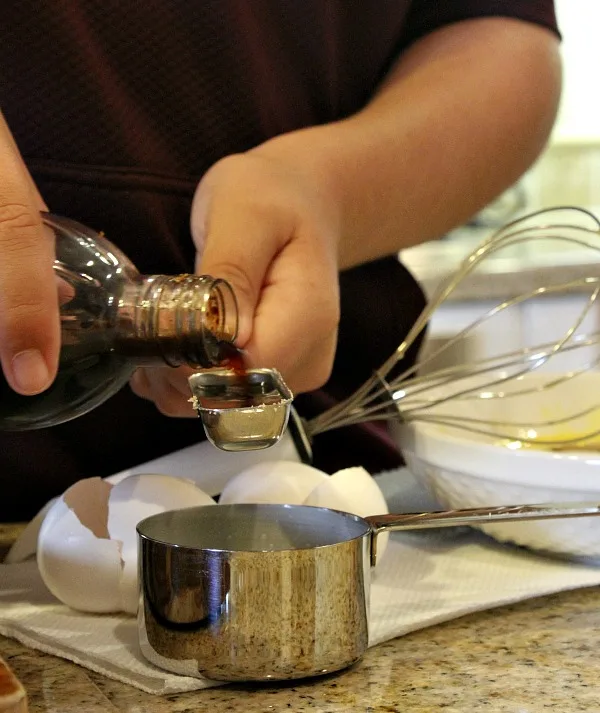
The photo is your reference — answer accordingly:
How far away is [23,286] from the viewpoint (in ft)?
1.11

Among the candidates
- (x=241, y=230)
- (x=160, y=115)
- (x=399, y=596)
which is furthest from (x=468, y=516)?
(x=160, y=115)

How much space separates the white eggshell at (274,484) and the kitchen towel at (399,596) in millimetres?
53

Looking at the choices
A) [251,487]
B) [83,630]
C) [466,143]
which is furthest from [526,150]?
[83,630]

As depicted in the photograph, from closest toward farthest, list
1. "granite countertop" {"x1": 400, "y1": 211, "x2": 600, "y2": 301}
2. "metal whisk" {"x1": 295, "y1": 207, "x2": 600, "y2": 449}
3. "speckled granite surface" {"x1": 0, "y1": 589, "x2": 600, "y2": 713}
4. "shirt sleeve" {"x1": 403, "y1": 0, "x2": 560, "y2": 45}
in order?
"speckled granite surface" {"x1": 0, "y1": 589, "x2": 600, "y2": 713}
"metal whisk" {"x1": 295, "y1": 207, "x2": 600, "y2": 449}
"shirt sleeve" {"x1": 403, "y1": 0, "x2": 560, "y2": 45}
"granite countertop" {"x1": 400, "y1": 211, "x2": 600, "y2": 301}

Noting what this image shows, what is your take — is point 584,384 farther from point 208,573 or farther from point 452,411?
point 208,573

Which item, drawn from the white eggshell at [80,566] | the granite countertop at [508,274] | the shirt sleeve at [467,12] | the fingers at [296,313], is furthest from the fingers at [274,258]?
the granite countertop at [508,274]

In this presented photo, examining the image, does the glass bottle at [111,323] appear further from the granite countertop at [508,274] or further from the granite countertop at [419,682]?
Answer: the granite countertop at [508,274]

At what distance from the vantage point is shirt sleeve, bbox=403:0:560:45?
656mm

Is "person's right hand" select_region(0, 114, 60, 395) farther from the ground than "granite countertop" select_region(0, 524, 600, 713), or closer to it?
farther from the ground

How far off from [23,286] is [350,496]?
0.19m

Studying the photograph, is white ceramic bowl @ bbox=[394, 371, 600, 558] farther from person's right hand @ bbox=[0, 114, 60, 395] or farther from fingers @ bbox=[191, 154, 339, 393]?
person's right hand @ bbox=[0, 114, 60, 395]

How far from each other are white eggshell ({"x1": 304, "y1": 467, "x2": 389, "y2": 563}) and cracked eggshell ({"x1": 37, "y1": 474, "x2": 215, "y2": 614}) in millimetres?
52

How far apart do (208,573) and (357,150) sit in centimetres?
30

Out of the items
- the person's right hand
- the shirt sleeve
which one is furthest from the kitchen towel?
the shirt sleeve
